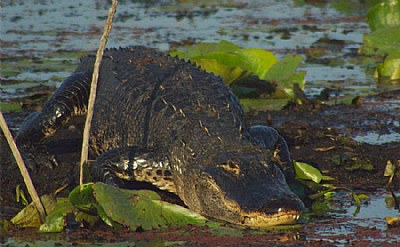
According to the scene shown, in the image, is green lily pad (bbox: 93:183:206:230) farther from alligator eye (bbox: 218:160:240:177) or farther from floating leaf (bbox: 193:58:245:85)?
floating leaf (bbox: 193:58:245:85)

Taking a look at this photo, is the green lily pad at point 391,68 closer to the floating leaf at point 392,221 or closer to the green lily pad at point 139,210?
the floating leaf at point 392,221

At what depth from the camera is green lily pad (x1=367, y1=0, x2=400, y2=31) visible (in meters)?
13.3

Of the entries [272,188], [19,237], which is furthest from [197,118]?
[19,237]

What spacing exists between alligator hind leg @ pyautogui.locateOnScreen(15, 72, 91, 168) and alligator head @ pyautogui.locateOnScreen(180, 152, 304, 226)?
2.03m

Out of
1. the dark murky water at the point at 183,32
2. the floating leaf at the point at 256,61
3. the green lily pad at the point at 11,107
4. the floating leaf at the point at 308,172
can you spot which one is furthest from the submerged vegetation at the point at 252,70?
the floating leaf at the point at 308,172

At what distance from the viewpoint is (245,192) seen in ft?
19.5

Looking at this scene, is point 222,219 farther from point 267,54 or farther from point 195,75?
point 267,54

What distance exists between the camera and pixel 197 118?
695 centimetres

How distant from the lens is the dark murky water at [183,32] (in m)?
12.1

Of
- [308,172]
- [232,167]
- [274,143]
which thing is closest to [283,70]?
[274,143]

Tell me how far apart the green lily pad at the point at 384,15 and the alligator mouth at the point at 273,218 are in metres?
7.93

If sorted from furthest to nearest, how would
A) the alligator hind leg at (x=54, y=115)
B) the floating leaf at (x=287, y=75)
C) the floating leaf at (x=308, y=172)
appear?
the floating leaf at (x=287, y=75)
the alligator hind leg at (x=54, y=115)
the floating leaf at (x=308, y=172)

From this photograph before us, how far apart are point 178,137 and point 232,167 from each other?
2.69 feet

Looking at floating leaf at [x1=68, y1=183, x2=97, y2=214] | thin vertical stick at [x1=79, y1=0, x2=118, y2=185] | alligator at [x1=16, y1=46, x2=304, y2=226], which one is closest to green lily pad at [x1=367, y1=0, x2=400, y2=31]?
alligator at [x1=16, y1=46, x2=304, y2=226]
